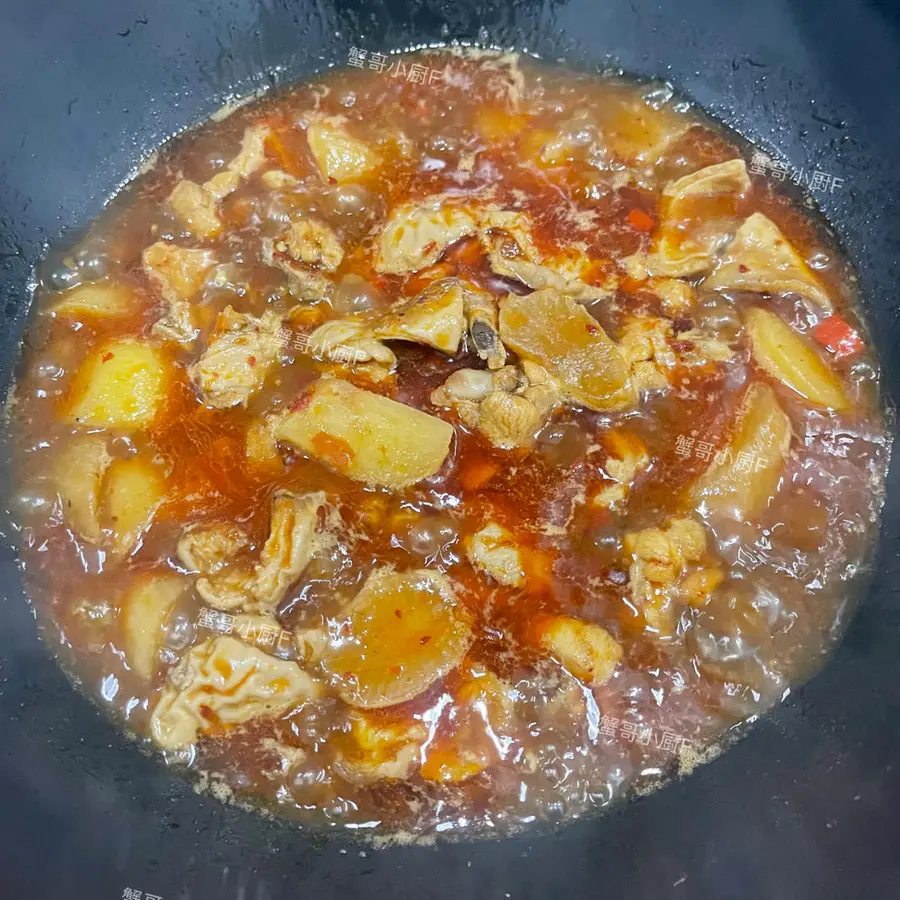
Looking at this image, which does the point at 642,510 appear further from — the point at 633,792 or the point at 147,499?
the point at 147,499

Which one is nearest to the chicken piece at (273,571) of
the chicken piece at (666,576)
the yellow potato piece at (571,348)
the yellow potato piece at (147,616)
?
the yellow potato piece at (147,616)

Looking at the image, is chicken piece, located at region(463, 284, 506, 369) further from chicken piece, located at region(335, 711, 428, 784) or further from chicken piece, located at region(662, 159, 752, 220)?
chicken piece, located at region(335, 711, 428, 784)

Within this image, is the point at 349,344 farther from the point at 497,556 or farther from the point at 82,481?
the point at 82,481

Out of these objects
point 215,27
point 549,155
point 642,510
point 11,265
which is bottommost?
point 642,510

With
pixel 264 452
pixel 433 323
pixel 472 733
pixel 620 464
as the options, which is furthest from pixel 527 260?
pixel 472 733

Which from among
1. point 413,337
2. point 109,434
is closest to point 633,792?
point 413,337
